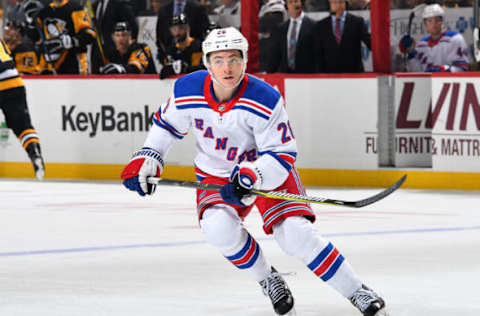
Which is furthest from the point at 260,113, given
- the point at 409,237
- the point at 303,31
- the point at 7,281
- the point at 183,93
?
the point at 303,31

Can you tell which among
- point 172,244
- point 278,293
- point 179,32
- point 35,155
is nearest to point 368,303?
point 278,293

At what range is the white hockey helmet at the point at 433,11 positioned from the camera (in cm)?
1165

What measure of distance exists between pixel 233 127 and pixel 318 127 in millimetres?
7175

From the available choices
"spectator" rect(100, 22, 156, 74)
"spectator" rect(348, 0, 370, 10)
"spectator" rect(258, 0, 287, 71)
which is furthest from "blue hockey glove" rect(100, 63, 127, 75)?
"spectator" rect(348, 0, 370, 10)

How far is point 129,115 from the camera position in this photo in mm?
13305

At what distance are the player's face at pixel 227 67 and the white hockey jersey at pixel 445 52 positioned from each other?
6723 millimetres

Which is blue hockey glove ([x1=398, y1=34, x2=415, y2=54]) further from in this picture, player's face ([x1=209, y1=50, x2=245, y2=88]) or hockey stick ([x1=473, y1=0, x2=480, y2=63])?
player's face ([x1=209, y1=50, x2=245, y2=88])

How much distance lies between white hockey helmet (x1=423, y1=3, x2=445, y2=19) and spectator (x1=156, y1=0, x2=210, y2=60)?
2376mm

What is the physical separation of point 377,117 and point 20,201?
361cm

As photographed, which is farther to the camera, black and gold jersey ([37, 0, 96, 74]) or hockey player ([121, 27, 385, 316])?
black and gold jersey ([37, 0, 96, 74])

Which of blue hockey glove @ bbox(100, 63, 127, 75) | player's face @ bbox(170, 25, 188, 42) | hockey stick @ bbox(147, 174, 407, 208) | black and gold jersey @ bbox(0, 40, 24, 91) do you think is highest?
hockey stick @ bbox(147, 174, 407, 208)

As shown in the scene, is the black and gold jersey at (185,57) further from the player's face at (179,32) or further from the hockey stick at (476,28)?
the hockey stick at (476,28)

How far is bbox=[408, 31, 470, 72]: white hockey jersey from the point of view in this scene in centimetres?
1171

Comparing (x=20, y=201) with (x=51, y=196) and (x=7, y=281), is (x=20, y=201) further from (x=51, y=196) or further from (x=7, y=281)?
(x=7, y=281)
